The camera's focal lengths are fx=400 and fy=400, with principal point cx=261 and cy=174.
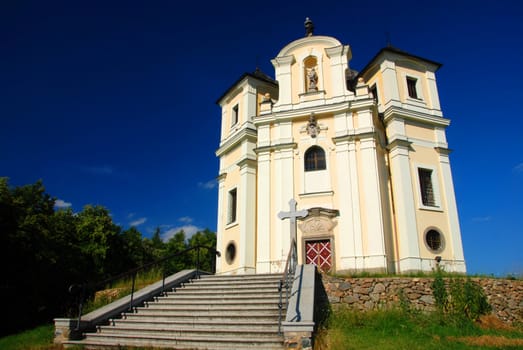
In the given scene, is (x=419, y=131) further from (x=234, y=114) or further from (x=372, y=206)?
(x=234, y=114)

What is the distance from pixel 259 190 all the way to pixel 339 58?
24.9 ft

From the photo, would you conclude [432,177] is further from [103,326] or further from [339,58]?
[103,326]

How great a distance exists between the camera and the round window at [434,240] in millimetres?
16797

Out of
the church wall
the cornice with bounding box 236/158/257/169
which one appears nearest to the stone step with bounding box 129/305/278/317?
the cornice with bounding box 236/158/257/169

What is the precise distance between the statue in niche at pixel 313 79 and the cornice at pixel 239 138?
3598mm

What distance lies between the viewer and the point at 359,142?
690 inches

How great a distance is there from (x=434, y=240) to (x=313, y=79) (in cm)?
924

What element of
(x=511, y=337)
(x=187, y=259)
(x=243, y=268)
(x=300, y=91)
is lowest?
(x=511, y=337)

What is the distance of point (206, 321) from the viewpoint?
967 cm

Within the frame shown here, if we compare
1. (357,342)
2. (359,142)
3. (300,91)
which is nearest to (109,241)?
(300,91)

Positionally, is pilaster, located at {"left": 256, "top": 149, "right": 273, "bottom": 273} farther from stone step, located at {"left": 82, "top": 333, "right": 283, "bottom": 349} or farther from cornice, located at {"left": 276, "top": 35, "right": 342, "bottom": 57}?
stone step, located at {"left": 82, "top": 333, "right": 283, "bottom": 349}

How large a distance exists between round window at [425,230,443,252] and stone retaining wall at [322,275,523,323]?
15.5 feet

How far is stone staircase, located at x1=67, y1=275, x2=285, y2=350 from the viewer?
8469 millimetres

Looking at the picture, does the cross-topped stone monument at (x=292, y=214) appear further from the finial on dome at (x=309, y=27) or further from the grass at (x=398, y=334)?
the finial on dome at (x=309, y=27)
